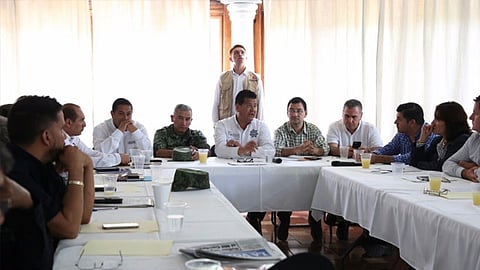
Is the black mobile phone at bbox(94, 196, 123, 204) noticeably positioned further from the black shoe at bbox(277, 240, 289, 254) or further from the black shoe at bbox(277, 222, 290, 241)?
the black shoe at bbox(277, 222, 290, 241)

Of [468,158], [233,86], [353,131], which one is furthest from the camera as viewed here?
[233,86]

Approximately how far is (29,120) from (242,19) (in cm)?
456

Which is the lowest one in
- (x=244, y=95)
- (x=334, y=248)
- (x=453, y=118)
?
(x=334, y=248)

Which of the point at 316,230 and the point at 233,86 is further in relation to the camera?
the point at 233,86

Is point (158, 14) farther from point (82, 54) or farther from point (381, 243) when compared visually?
point (381, 243)

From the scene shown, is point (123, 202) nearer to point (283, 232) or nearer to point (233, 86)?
point (283, 232)

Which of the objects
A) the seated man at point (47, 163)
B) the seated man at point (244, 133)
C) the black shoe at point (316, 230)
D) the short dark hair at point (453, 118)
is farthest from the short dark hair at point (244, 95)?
the seated man at point (47, 163)

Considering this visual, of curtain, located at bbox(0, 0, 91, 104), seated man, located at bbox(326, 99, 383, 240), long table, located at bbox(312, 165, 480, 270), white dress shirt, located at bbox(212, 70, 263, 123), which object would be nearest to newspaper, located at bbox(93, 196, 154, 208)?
long table, located at bbox(312, 165, 480, 270)

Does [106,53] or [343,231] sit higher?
[106,53]

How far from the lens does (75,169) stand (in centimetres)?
199

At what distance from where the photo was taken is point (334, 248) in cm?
445

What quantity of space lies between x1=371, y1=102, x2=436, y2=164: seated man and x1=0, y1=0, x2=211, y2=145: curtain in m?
2.38

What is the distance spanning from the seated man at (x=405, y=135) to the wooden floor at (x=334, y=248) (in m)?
0.72

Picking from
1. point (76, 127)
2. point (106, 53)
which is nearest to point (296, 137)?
point (76, 127)
